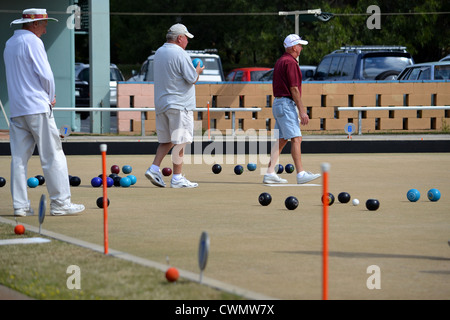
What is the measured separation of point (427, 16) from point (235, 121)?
1833 cm

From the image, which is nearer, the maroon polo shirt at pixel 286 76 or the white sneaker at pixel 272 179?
the maroon polo shirt at pixel 286 76

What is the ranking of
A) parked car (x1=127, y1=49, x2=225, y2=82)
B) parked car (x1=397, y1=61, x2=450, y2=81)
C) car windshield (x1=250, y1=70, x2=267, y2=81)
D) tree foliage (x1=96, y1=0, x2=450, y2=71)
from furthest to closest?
1. tree foliage (x1=96, y1=0, x2=450, y2=71)
2. car windshield (x1=250, y1=70, x2=267, y2=81)
3. parked car (x1=127, y1=49, x2=225, y2=82)
4. parked car (x1=397, y1=61, x2=450, y2=81)

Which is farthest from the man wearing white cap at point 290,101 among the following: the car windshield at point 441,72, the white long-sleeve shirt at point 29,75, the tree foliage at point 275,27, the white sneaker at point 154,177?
the tree foliage at point 275,27

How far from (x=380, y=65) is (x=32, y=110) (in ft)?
54.4

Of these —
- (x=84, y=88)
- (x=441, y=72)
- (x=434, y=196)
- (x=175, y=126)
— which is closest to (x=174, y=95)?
(x=175, y=126)

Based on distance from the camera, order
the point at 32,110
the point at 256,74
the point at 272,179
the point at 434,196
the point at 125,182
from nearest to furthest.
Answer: the point at 32,110, the point at 434,196, the point at 125,182, the point at 272,179, the point at 256,74

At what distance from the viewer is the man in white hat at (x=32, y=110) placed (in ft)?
28.2

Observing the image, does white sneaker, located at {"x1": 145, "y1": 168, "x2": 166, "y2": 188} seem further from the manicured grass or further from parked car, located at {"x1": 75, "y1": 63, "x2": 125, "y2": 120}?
parked car, located at {"x1": 75, "y1": 63, "x2": 125, "y2": 120}

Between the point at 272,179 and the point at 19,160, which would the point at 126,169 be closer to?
the point at 272,179

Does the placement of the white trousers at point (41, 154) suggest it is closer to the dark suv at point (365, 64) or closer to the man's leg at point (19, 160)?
the man's leg at point (19, 160)

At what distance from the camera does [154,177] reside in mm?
11477

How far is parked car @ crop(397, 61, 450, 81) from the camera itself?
22.6 metres

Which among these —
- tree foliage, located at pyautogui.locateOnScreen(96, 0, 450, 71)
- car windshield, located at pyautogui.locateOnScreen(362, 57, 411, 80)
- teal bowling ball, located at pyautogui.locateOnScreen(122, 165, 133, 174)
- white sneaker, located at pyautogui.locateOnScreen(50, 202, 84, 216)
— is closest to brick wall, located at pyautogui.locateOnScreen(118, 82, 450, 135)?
car windshield, located at pyautogui.locateOnScreen(362, 57, 411, 80)

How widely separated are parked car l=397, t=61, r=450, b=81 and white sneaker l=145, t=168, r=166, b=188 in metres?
12.5
